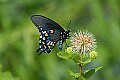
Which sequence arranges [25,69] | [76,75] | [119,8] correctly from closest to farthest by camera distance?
[76,75]
[25,69]
[119,8]

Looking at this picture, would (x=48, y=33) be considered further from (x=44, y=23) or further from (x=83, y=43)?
(x=83, y=43)

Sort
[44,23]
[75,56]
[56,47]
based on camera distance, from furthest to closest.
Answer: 1. [56,47]
2. [44,23]
3. [75,56]

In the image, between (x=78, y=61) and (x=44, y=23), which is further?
(x=44, y=23)

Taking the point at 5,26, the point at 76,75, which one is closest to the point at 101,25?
the point at 5,26

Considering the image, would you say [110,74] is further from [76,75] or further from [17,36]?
[76,75]

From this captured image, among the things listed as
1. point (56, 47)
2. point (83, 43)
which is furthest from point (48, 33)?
point (56, 47)

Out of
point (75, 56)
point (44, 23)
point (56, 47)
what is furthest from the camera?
point (56, 47)

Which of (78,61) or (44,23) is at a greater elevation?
(44,23)

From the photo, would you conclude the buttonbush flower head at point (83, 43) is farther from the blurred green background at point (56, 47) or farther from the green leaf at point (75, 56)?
the blurred green background at point (56, 47)
